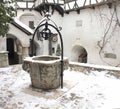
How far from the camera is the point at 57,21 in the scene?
1320 cm

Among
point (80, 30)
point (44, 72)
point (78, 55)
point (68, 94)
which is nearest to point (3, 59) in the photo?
point (44, 72)

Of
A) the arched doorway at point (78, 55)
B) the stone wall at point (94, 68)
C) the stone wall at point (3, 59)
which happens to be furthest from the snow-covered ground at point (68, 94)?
the arched doorway at point (78, 55)

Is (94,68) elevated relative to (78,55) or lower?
lower

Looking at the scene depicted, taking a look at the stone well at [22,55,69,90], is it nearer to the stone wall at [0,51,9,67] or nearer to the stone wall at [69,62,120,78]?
the stone wall at [69,62,120,78]

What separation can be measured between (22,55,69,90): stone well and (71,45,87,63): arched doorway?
8360mm

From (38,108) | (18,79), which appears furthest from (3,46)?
(38,108)

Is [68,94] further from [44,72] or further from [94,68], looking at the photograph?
[94,68]

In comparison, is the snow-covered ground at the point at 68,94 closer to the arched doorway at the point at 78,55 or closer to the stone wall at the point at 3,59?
the stone wall at the point at 3,59

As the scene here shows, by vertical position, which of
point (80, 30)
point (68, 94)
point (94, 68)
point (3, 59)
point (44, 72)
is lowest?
point (68, 94)

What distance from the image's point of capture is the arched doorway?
42.0ft

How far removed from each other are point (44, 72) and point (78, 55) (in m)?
9.10

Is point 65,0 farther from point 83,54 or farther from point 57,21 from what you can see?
point 83,54

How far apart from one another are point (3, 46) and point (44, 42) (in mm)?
5469

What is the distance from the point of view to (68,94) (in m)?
4.13
